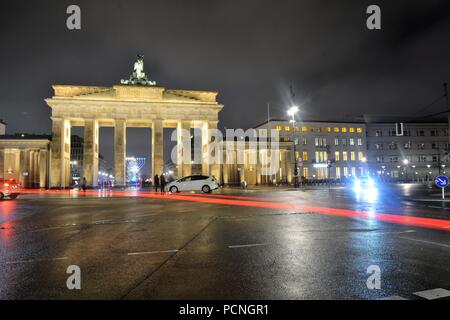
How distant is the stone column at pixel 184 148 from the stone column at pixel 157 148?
3.20 meters

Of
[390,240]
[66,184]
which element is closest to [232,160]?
[66,184]

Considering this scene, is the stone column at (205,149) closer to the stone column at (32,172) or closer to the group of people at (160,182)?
the group of people at (160,182)

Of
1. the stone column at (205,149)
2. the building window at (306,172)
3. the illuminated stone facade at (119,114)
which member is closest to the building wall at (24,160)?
the illuminated stone facade at (119,114)

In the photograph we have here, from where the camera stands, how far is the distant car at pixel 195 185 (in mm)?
30219

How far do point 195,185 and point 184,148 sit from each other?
77.6 ft

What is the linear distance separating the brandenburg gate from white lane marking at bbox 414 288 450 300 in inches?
1919

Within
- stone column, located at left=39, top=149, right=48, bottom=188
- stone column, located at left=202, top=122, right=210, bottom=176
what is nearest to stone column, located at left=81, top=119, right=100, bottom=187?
stone column, located at left=39, top=149, right=48, bottom=188

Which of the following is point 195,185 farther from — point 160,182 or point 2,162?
point 2,162

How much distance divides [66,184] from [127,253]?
5076 centimetres

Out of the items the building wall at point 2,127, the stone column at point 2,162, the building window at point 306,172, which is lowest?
the building window at point 306,172

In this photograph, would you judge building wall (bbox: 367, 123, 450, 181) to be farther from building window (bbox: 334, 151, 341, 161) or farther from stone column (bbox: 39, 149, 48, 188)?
stone column (bbox: 39, 149, 48, 188)

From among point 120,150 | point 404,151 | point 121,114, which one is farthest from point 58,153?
point 404,151

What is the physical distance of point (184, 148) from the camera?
53125 mm
